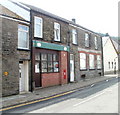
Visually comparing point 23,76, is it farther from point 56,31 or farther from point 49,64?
point 56,31

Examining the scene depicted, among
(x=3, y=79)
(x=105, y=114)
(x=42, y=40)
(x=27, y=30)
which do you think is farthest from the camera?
(x=42, y=40)

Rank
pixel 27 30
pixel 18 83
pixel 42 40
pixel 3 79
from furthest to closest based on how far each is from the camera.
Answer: pixel 42 40
pixel 27 30
pixel 18 83
pixel 3 79

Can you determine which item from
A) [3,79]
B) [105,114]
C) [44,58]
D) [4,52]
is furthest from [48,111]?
[44,58]

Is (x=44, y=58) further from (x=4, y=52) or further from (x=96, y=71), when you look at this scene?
(x=96, y=71)

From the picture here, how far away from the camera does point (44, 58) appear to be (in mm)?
16531

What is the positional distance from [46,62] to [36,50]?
187 centimetres

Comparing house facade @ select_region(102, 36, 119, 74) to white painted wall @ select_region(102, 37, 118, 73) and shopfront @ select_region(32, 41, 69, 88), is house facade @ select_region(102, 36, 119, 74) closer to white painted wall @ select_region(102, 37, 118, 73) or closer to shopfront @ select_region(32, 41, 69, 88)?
white painted wall @ select_region(102, 37, 118, 73)

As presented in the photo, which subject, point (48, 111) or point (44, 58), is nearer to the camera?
point (48, 111)

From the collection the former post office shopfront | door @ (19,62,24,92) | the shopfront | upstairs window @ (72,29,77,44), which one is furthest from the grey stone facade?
upstairs window @ (72,29,77,44)

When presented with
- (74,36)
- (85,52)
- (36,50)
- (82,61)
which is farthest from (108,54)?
(36,50)

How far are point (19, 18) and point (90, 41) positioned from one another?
551 inches

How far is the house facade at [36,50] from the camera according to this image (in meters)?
12.7

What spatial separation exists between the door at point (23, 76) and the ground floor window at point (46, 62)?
138 centimetres

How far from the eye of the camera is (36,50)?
15.4m
